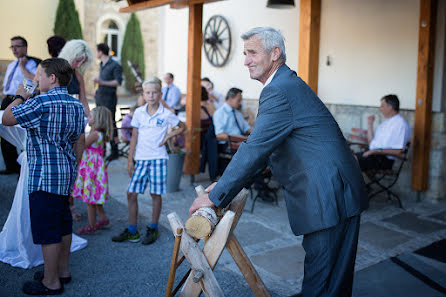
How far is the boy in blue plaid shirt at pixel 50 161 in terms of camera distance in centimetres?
324

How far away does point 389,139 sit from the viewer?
614cm

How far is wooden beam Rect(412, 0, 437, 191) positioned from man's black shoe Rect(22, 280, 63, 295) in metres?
4.91

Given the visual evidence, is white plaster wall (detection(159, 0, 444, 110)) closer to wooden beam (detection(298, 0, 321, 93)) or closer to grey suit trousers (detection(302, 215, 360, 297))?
wooden beam (detection(298, 0, 321, 93))

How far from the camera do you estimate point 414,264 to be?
429 cm

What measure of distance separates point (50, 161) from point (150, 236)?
1.60 metres

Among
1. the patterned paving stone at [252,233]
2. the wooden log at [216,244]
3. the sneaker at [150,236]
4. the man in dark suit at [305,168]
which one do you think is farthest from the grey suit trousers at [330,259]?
the sneaker at [150,236]

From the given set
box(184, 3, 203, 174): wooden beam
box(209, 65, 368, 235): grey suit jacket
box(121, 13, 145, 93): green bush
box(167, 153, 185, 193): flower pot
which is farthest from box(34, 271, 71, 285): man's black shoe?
box(121, 13, 145, 93): green bush

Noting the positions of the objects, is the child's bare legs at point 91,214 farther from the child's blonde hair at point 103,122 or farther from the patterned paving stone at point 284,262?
the patterned paving stone at point 284,262

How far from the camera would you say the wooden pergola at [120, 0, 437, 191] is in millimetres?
5016

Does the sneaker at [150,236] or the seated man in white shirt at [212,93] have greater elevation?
Answer: the seated man in white shirt at [212,93]

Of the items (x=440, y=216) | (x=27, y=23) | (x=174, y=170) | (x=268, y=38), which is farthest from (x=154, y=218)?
(x=27, y=23)

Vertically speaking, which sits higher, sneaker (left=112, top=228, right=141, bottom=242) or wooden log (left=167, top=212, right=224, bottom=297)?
wooden log (left=167, top=212, right=224, bottom=297)

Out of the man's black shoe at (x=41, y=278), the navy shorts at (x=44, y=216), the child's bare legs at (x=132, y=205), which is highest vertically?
the navy shorts at (x=44, y=216)

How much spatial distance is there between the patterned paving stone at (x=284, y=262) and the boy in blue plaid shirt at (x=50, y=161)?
173 cm
